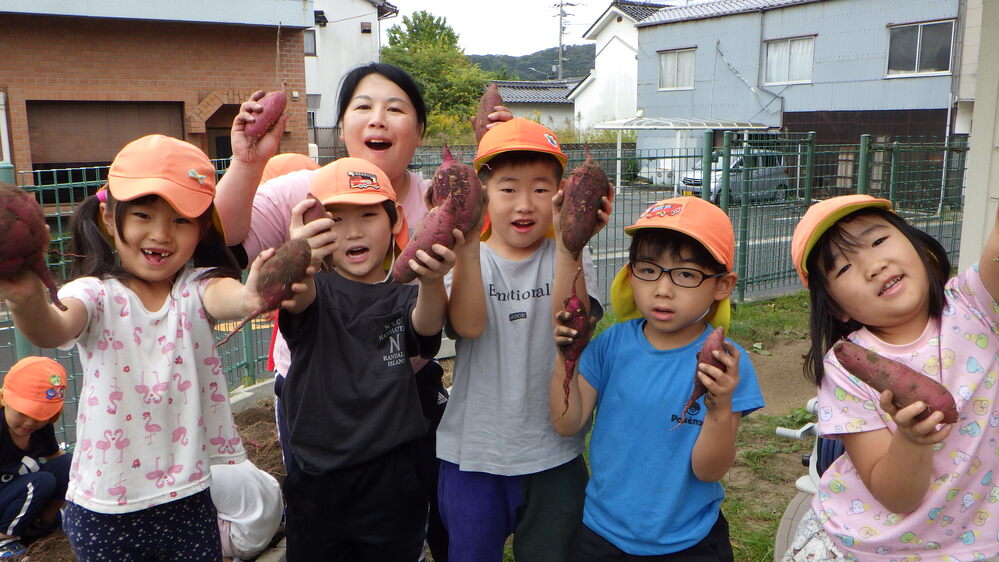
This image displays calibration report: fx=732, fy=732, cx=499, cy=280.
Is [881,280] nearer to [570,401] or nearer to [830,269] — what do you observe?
[830,269]

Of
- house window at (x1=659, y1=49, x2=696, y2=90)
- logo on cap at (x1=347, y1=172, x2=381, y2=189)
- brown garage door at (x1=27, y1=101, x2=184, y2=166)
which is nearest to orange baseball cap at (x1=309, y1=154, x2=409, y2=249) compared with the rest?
logo on cap at (x1=347, y1=172, x2=381, y2=189)

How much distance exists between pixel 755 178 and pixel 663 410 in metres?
6.41

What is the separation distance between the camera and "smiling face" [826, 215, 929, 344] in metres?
1.79

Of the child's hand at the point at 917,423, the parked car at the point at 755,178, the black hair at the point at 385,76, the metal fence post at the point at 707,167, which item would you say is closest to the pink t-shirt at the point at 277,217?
the black hair at the point at 385,76

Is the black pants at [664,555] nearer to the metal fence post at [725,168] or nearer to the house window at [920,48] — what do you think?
the metal fence post at [725,168]

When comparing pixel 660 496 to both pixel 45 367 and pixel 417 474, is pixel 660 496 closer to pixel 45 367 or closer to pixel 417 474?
pixel 417 474

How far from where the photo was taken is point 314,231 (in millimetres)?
1905

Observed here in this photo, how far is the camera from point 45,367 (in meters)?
3.25

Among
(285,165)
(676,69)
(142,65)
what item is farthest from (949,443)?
(676,69)

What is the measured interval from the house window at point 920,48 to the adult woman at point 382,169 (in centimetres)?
2001

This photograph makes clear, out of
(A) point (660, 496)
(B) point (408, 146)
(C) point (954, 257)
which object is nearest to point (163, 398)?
(B) point (408, 146)

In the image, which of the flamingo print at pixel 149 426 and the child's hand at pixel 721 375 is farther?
the flamingo print at pixel 149 426

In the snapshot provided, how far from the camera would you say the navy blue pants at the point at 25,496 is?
10.5 feet

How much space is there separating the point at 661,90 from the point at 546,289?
25687 mm
